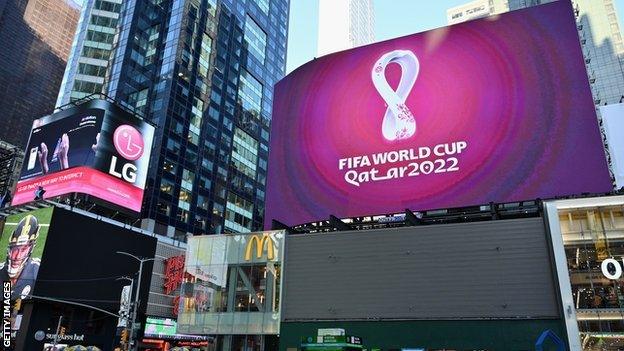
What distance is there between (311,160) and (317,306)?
1173cm

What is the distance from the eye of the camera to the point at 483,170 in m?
34.3

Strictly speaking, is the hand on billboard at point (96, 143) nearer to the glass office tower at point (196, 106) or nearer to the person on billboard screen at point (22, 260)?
the person on billboard screen at point (22, 260)

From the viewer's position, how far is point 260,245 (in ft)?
128

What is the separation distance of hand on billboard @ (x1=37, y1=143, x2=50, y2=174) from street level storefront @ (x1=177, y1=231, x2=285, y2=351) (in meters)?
31.7

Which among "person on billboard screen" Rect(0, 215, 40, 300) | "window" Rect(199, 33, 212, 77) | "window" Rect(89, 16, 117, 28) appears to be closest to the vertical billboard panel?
"person on billboard screen" Rect(0, 215, 40, 300)

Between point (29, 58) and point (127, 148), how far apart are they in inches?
4446

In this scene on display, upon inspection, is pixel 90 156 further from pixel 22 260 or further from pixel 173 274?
pixel 173 274

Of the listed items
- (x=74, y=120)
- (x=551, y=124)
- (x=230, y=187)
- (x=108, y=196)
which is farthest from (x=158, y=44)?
(x=551, y=124)

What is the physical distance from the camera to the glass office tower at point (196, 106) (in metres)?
89.5

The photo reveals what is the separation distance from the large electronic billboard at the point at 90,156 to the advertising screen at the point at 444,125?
26.3 m

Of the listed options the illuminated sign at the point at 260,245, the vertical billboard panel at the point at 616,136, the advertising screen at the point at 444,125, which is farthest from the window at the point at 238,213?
the vertical billboard panel at the point at 616,136

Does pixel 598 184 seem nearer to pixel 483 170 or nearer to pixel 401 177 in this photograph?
pixel 483 170

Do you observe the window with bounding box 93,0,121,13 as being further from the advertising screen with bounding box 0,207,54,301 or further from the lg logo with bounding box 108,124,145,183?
the advertising screen with bounding box 0,207,54,301

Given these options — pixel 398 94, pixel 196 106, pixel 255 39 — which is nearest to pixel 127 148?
pixel 196 106
